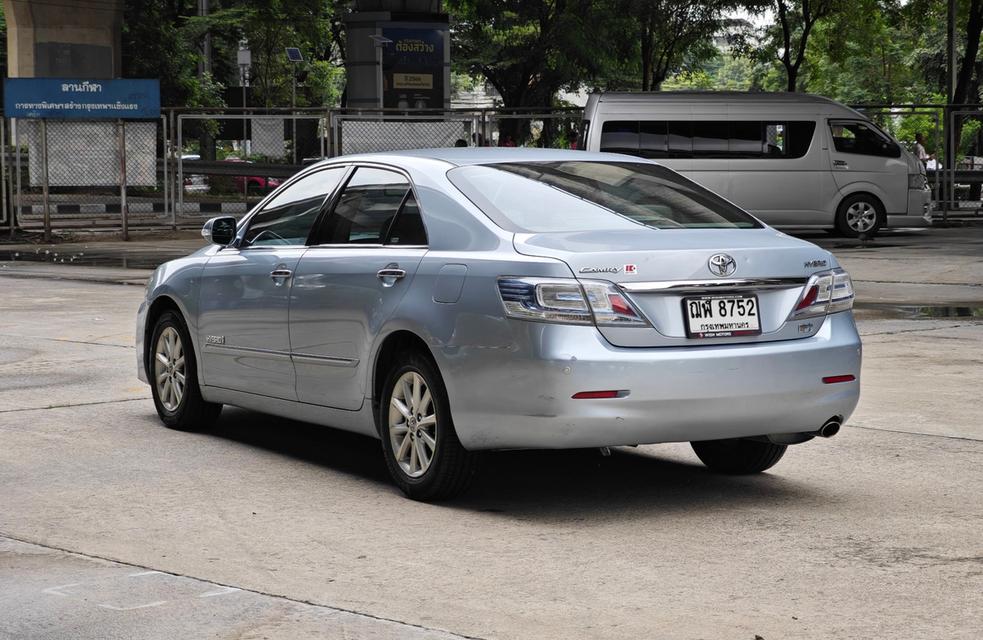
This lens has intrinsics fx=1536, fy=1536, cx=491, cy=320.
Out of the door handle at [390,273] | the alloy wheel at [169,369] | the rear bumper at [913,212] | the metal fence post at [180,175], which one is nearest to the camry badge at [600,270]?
the door handle at [390,273]

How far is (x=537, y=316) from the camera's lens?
18.9 ft

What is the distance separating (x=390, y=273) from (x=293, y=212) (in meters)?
1.28

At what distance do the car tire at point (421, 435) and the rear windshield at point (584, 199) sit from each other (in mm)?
714

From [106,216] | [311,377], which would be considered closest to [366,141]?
[106,216]

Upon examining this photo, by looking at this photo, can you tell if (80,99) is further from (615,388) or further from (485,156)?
(615,388)

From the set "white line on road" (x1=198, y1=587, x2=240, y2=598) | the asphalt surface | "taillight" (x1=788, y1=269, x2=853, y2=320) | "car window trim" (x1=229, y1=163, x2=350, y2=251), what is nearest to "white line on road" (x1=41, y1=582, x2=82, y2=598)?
the asphalt surface

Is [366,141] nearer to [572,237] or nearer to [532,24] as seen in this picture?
[532,24]

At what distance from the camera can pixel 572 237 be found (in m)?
6.01

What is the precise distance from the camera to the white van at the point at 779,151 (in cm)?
2445

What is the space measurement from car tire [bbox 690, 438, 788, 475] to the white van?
17.6 m

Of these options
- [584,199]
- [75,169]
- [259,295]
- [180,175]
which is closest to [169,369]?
[259,295]

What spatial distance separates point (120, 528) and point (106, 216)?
74.6 feet

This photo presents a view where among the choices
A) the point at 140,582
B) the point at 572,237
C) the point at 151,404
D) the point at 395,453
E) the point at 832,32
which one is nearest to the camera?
the point at 140,582

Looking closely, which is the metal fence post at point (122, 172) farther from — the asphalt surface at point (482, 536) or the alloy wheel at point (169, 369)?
the alloy wheel at point (169, 369)
